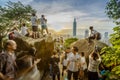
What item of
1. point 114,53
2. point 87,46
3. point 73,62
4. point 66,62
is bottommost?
point 87,46

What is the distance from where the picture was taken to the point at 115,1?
1864 centimetres

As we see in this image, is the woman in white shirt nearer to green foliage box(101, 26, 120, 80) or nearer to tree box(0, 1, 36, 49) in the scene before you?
green foliage box(101, 26, 120, 80)

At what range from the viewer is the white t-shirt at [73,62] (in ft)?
47.9

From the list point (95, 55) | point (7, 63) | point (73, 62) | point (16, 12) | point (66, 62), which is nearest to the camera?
point (7, 63)

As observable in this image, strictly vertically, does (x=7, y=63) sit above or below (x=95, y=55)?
above

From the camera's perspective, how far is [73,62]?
14.6 metres

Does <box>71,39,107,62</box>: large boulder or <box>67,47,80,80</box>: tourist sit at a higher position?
<box>67,47,80,80</box>: tourist

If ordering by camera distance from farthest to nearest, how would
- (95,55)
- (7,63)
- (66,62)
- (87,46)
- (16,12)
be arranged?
1. (16,12)
2. (87,46)
3. (66,62)
4. (95,55)
5. (7,63)

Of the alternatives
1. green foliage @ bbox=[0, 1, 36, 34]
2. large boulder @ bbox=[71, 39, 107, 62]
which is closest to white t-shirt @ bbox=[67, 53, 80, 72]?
large boulder @ bbox=[71, 39, 107, 62]

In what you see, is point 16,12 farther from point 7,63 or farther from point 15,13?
point 7,63

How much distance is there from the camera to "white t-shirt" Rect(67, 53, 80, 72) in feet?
47.9

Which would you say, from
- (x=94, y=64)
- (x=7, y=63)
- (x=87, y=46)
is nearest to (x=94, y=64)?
(x=94, y=64)

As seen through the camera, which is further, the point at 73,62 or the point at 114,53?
the point at 73,62

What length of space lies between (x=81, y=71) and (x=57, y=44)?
18.2 metres
